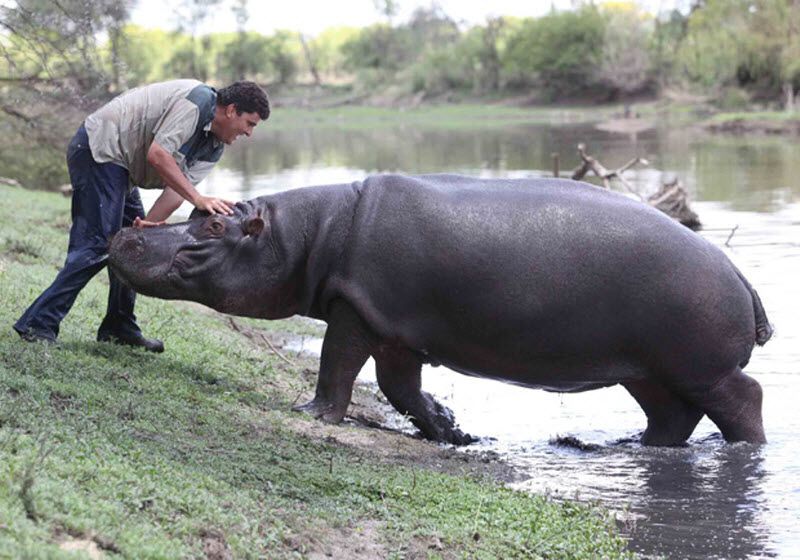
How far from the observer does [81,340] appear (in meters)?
7.24

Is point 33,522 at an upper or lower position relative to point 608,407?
upper

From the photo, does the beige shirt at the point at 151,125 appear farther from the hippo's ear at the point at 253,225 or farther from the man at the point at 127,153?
the hippo's ear at the point at 253,225

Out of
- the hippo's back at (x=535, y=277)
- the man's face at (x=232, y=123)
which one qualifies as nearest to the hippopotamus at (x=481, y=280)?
the hippo's back at (x=535, y=277)

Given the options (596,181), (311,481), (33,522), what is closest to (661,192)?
(596,181)

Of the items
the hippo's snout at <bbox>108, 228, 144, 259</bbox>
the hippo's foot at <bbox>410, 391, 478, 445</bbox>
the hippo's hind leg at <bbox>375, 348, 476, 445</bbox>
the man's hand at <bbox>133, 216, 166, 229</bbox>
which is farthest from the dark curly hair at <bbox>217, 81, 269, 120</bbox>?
the hippo's foot at <bbox>410, 391, 478, 445</bbox>

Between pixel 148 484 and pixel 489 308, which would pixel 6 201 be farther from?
pixel 148 484

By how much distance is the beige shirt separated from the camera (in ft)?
22.0

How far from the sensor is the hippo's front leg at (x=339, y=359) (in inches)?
265

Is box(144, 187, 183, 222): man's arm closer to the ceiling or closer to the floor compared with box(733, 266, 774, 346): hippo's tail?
closer to the ceiling

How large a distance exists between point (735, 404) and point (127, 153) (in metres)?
3.53

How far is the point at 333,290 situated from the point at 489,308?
0.82 m

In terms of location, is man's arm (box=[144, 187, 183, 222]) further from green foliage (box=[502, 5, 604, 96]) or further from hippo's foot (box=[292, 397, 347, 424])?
green foliage (box=[502, 5, 604, 96])

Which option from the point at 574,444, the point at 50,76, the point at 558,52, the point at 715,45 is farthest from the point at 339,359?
the point at 558,52

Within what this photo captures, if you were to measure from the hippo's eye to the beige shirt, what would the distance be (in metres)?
0.37
